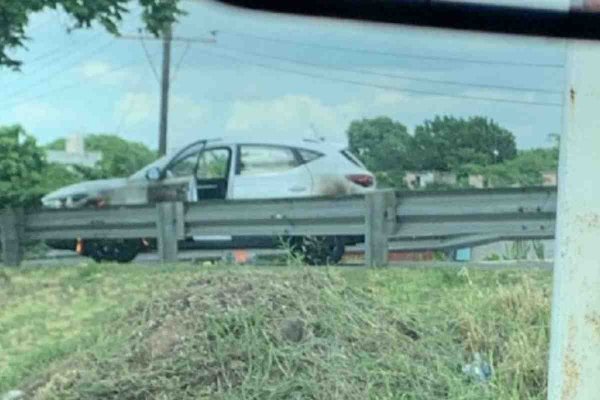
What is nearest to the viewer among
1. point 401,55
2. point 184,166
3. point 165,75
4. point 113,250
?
point 401,55


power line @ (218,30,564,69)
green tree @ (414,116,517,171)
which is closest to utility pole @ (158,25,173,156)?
power line @ (218,30,564,69)

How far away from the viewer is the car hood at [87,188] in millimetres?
7096

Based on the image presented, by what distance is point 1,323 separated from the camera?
6.75 meters

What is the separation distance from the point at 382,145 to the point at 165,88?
1281mm

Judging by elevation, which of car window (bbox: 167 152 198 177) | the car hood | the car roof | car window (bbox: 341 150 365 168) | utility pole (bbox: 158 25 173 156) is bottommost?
the car hood

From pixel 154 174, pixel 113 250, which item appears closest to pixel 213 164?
pixel 154 174

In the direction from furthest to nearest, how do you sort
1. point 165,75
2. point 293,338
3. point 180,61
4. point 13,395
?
point 165,75
point 180,61
point 13,395
point 293,338

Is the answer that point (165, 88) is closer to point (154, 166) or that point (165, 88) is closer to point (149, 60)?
point (149, 60)

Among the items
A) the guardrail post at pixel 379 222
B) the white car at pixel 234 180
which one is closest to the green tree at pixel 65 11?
the white car at pixel 234 180

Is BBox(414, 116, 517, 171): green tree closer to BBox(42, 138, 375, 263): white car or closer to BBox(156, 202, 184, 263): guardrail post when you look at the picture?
BBox(42, 138, 375, 263): white car

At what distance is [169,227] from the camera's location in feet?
23.2

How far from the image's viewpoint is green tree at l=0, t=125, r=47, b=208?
23.1 feet

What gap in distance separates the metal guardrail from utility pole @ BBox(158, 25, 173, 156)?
51 cm

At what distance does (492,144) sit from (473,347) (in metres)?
1.34
